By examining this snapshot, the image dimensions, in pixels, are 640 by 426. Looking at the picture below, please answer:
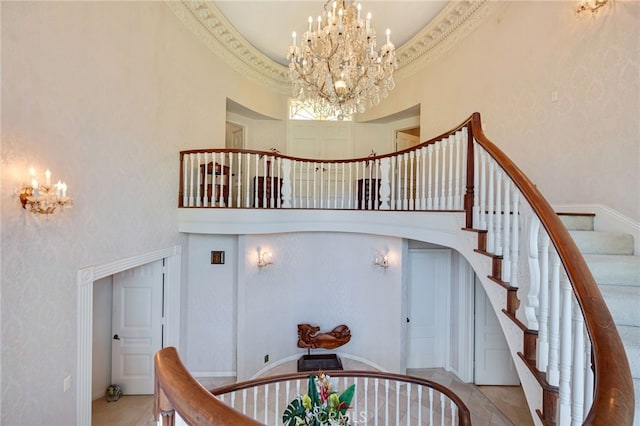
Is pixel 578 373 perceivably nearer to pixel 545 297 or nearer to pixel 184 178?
pixel 545 297

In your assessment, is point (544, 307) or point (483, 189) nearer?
point (544, 307)

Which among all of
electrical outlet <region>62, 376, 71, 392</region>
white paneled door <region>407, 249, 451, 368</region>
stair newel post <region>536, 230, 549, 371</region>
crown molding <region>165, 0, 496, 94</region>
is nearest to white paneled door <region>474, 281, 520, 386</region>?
white paneled door <region>407, 249, 451, 368</region>

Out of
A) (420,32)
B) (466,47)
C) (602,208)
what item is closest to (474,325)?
(602,208)

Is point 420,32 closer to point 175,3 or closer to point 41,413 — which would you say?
point 175,3

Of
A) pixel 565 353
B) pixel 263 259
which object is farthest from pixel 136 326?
pixel 565 353

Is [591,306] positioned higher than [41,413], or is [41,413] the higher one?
[591,306]

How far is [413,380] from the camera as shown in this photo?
2.86 metres

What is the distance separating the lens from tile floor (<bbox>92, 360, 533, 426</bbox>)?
3789 millimetres

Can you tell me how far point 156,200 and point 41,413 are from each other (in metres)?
2.38

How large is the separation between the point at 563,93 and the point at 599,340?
3.33 m

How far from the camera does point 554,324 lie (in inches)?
54.7

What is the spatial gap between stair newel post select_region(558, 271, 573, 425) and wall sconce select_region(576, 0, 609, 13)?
3.21 metres

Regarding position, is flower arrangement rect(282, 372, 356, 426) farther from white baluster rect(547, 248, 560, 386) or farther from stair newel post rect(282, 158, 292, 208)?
stair newel post rect(282, 158, 292, 208)

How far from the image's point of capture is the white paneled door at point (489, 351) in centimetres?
453
